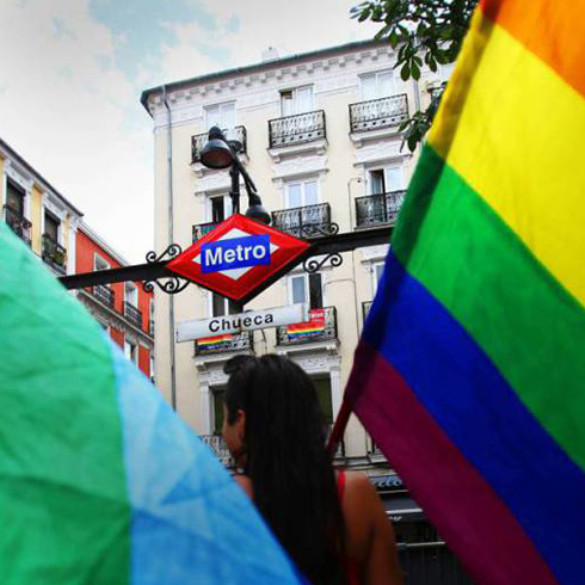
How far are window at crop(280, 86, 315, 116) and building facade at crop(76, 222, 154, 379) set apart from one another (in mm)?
8503

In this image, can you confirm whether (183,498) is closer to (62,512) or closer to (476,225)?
(62,512)

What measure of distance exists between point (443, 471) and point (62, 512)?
1041mm

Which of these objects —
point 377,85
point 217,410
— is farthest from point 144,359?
point 377,85

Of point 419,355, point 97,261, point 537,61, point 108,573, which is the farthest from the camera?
point 97,261

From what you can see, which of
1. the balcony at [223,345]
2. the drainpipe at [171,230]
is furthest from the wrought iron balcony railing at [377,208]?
the drainpipe at [171,230]

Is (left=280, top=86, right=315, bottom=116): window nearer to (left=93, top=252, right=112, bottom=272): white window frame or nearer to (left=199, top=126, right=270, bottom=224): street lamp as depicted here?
(left=93, top=252, right=112, bottom=272): white window frame

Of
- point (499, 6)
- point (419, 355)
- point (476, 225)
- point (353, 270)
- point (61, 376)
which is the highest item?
point (353, 270)

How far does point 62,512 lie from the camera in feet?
2.98

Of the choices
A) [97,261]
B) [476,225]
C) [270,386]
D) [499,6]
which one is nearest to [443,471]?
[270,386]

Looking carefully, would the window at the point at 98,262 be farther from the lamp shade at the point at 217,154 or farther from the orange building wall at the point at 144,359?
the lamp shade at the point at 217,154

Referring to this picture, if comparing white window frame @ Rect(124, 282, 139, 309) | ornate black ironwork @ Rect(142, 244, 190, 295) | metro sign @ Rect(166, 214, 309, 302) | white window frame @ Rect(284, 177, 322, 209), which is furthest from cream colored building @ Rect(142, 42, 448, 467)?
metro sign @ Rect(166, 214, 309, 302)

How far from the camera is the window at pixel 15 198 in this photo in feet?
82.1

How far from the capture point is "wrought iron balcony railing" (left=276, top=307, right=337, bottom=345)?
21844 mm

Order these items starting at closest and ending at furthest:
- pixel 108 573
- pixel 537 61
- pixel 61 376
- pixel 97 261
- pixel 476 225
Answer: pixel 108 573 → pixel 61 376 → pixel 537 61 → pixel 476 225 → pixel 97 261
